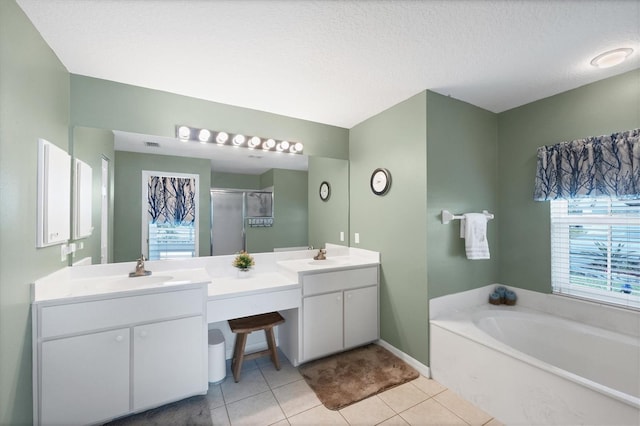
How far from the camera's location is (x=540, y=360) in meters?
1.87

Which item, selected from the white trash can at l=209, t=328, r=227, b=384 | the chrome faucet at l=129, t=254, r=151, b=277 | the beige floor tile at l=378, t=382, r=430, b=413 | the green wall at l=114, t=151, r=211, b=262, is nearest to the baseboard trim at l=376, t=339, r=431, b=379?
the beige floor tile at l=378, t=382, r=430, b=413

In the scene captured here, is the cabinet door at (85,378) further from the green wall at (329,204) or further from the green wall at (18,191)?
the green wall at (329,204)

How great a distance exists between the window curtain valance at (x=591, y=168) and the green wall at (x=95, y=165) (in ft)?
12.1

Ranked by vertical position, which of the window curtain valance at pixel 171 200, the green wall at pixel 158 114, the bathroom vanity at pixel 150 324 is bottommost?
the bathroom vanity at pixel 150 324

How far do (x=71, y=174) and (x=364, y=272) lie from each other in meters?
2.53

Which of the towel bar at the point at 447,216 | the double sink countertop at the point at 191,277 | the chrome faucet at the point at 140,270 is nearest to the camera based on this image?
the double sink countertop at the point at 191,277

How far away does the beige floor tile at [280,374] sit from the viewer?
214cm

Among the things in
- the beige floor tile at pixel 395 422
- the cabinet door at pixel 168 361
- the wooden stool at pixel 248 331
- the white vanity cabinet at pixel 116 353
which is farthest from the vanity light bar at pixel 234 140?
the beige floor tile at pixel 395 422

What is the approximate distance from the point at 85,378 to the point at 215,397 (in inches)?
32.9

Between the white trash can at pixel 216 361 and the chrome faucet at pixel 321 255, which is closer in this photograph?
the white trash can at pixel 216 361

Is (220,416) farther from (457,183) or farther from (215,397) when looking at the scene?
(457,183)

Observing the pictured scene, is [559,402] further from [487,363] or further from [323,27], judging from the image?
A: [323,27]

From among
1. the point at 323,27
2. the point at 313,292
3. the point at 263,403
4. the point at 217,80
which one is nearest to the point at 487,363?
the point at 313,292

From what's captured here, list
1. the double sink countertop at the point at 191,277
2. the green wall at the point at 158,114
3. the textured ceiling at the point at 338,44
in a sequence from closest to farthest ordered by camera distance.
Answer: the textured ceiling at the point at 338,44
the double sink countertop at the point at 191,277
the green wall at the point at 158,114
